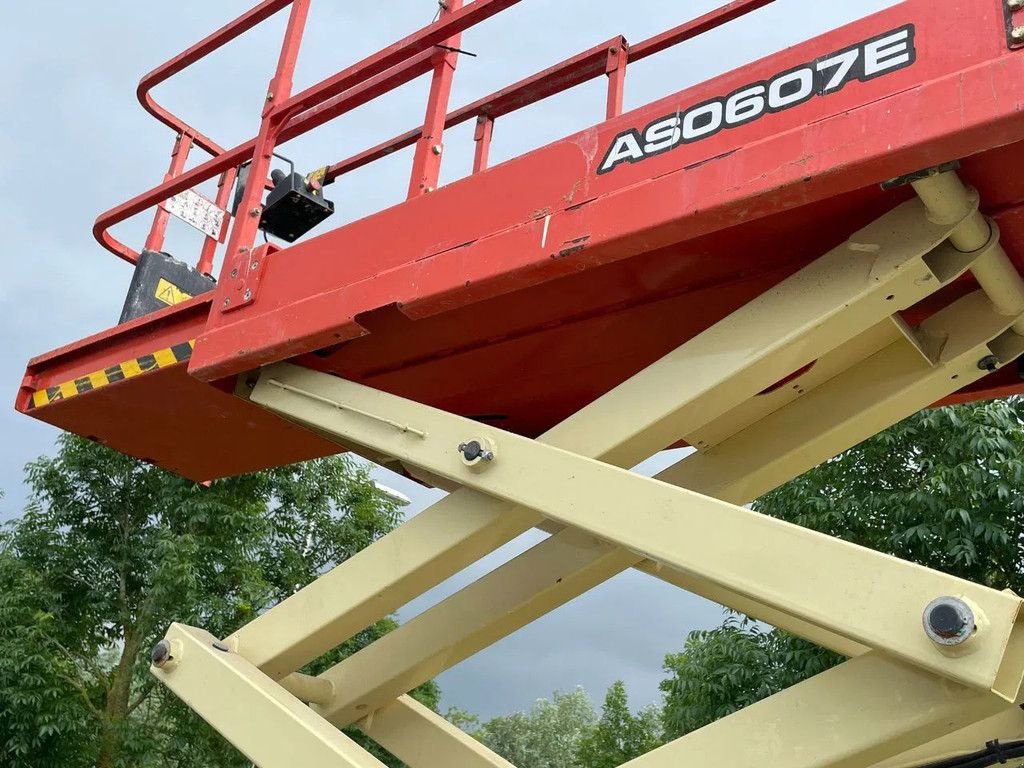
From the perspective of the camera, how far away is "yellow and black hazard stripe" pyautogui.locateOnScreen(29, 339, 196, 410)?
3.12 metres

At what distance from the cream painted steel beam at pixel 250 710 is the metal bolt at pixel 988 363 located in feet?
5.80

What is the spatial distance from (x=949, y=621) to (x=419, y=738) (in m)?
1.76

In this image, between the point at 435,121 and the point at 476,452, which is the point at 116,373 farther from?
the point at 476,452

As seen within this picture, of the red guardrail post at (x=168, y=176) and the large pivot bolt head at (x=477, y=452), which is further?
the red guardrail post at (x=168, y=176)

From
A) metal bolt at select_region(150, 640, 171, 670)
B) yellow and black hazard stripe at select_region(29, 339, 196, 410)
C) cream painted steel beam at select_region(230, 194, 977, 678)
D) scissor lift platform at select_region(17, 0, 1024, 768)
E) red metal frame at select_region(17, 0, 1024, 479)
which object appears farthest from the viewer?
yellow and black hazard stripe at select_region(29, 339, 196, 410)

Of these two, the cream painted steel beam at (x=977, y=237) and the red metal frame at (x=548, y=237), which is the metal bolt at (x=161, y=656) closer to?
the red metal frame at (x=548, y=237)

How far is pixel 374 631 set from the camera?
12070 mm

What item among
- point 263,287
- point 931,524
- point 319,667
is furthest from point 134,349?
point 319,667

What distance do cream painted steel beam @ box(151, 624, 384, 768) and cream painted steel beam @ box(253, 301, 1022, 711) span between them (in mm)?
637

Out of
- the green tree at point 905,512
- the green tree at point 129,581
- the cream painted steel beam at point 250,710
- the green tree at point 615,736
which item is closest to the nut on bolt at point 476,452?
the cream painted steel beam at point 250,710

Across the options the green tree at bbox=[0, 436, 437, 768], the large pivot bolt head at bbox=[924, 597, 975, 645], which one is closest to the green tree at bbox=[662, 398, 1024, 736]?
the green tree at bbox=[0, 436, 437, 768]

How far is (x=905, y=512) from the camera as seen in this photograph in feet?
26.7

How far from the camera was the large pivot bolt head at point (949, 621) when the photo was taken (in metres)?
1.62

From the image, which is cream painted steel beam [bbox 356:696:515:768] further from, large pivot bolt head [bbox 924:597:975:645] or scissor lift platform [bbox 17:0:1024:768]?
large pivot bolt head [bbox 924:597:975:645]
